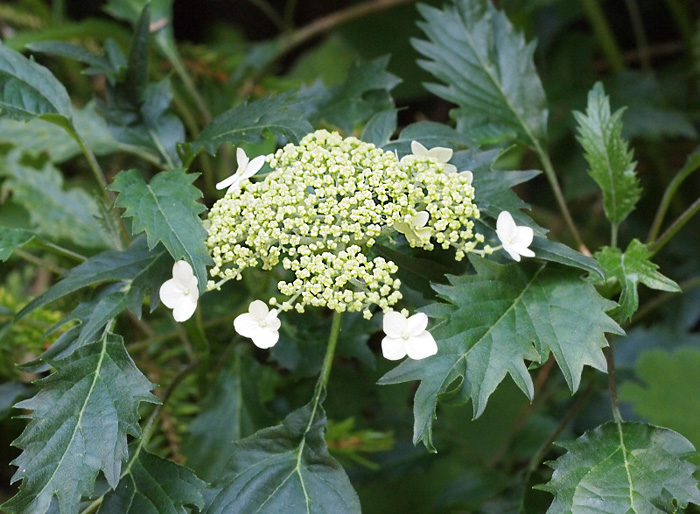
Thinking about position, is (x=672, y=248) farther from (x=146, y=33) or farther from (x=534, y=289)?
(x=146, y=33)

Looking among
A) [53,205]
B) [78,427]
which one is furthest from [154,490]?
[53,205]

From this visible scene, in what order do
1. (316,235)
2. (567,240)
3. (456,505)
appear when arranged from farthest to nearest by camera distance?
(567,240) → (456,505) → (316,235)

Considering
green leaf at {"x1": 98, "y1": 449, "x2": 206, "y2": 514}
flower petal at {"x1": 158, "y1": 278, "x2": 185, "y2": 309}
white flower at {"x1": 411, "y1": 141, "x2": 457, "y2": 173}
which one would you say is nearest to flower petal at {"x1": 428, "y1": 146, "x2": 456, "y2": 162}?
white flower at {"x1": 411, "y1": 141, "x2": 457, "y2": 173}

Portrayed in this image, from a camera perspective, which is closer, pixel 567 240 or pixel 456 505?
pixel 456 505

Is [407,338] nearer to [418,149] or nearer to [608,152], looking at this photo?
[418,149]

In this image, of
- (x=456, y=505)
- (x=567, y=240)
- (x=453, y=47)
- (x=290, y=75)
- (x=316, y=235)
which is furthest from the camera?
(x=290, y=75)

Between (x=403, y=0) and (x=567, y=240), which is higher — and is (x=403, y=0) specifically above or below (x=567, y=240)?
above

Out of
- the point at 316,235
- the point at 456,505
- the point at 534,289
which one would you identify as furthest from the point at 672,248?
the point at 316,235

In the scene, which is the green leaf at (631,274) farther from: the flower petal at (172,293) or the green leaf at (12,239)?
the green leaf at (12,239)

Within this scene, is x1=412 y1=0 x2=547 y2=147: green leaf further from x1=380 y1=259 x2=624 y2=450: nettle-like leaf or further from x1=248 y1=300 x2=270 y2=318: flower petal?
x1=248 y1=300 x2=270 y2=318: flower petal
